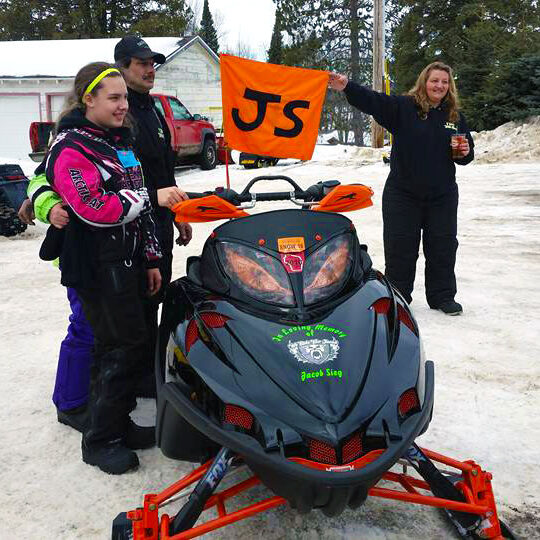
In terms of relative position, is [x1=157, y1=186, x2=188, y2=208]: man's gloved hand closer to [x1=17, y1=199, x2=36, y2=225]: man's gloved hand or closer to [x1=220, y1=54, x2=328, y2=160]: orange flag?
[x1=17, y1=199, x2=36, y2=225]: man's gloved hand

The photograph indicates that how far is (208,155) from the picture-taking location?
52.7 feet

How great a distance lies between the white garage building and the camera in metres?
20.6

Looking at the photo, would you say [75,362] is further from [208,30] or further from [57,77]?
[208,30]

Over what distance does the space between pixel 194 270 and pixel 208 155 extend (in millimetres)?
13930

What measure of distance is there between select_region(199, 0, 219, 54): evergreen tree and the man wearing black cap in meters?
51.5

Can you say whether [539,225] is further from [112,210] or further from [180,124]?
[180,124]

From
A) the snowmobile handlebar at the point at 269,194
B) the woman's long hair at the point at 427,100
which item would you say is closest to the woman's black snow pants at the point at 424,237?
the woman's long hair at the point at 427,100

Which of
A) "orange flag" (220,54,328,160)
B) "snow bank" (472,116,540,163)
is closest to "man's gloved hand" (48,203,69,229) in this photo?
"orange flag" (220,54,328,160)

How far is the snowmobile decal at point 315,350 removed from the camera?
1926 mm

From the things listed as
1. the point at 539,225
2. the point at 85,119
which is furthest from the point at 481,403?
the point at 539,225

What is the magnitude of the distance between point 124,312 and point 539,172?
11.6 metres

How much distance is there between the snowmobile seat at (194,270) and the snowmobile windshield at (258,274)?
7.9 inches

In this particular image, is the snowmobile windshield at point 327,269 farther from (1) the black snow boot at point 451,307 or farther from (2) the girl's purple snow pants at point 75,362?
(1) the black snow boot at point 451,307

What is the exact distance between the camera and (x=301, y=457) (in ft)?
5.69
